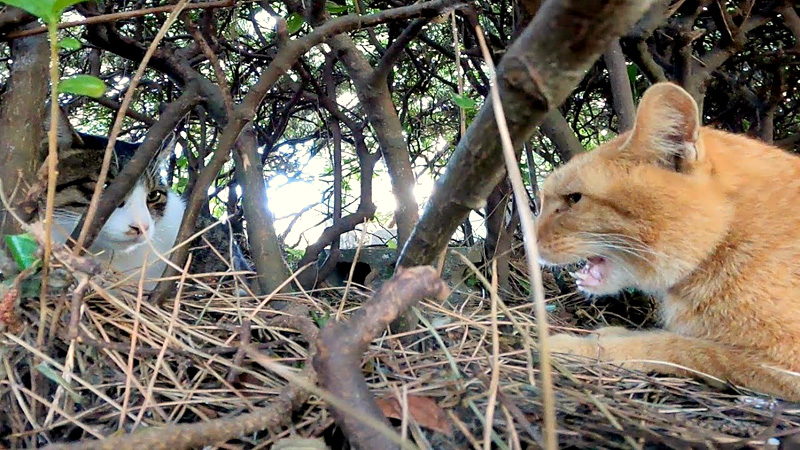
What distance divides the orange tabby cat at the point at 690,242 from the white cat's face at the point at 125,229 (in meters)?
1.23

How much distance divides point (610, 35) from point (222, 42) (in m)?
1.82

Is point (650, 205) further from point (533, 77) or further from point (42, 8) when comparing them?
point (42, 8)

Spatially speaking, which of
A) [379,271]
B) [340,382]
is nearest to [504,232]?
[379,271]

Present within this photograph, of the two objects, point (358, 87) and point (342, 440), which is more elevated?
point (358, 87)

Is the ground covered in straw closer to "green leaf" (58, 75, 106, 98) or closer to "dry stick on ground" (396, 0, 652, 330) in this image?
"dry stick on ground" (396, 0, 652, 330)

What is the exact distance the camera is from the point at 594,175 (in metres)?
1.74

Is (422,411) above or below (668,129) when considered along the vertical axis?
below

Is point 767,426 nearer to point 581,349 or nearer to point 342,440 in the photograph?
point 581,349

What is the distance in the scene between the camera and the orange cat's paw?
5.20 feet

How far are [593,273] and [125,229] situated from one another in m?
1.43

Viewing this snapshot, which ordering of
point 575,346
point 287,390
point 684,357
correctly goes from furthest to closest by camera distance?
point 575,346, point 684,357, point 287,390

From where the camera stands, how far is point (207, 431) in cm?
84

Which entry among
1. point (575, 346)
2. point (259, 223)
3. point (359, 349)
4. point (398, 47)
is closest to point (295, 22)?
point (398, 47)

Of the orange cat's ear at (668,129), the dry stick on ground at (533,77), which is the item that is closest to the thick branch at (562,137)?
the orange cat's ear at (668,129)
